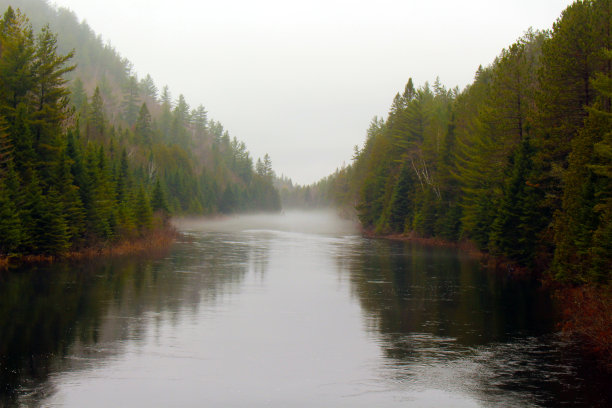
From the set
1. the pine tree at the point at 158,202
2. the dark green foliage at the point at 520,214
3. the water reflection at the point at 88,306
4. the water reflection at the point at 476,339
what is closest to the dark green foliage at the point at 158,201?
the pine tree at the point at 158,202

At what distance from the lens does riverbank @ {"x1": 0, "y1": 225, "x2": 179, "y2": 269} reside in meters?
37.9

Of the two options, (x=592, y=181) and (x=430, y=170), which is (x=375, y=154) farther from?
(x=592, y=181)

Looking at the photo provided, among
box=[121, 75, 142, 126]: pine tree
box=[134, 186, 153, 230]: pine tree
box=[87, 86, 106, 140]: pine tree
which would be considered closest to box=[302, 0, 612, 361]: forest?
box=[134, 186, 153, 230]: pine tree

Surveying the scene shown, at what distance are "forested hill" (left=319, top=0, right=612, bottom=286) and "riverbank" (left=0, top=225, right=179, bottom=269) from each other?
99.5 ft

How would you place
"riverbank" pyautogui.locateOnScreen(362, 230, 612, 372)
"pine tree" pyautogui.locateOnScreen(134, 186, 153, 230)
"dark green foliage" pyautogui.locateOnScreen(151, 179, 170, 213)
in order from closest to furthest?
"riverbank" pyautogui.locateOnScreen(362, 230, 612, 372)
"pine tree" pyautogui.locateOnScreen(134, 186, 153, 230)
"dark green foliage" pyautogui.locateOnScreen(151, 179, 170, 213)

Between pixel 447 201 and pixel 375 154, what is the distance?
94.9 ft

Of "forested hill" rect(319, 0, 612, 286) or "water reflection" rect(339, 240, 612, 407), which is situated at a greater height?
"forested hill" rect(319, 0, 612, 286)

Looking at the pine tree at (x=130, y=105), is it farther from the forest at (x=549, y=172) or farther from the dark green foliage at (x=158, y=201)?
the forest at (x=549, y=172)

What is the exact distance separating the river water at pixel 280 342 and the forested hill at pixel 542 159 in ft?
11.1

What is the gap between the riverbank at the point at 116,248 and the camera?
3794 cm

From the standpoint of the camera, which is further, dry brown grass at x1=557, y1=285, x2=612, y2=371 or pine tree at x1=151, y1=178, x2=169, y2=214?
pine tree at x1=151, y1=178, x2=169, y2=214

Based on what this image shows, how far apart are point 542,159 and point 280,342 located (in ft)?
73.5

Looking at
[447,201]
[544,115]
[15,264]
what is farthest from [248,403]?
[447,201]

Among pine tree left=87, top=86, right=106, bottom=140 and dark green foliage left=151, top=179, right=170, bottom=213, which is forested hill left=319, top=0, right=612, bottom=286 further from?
pine tree left=87, top=86, right=106, bottom=140
